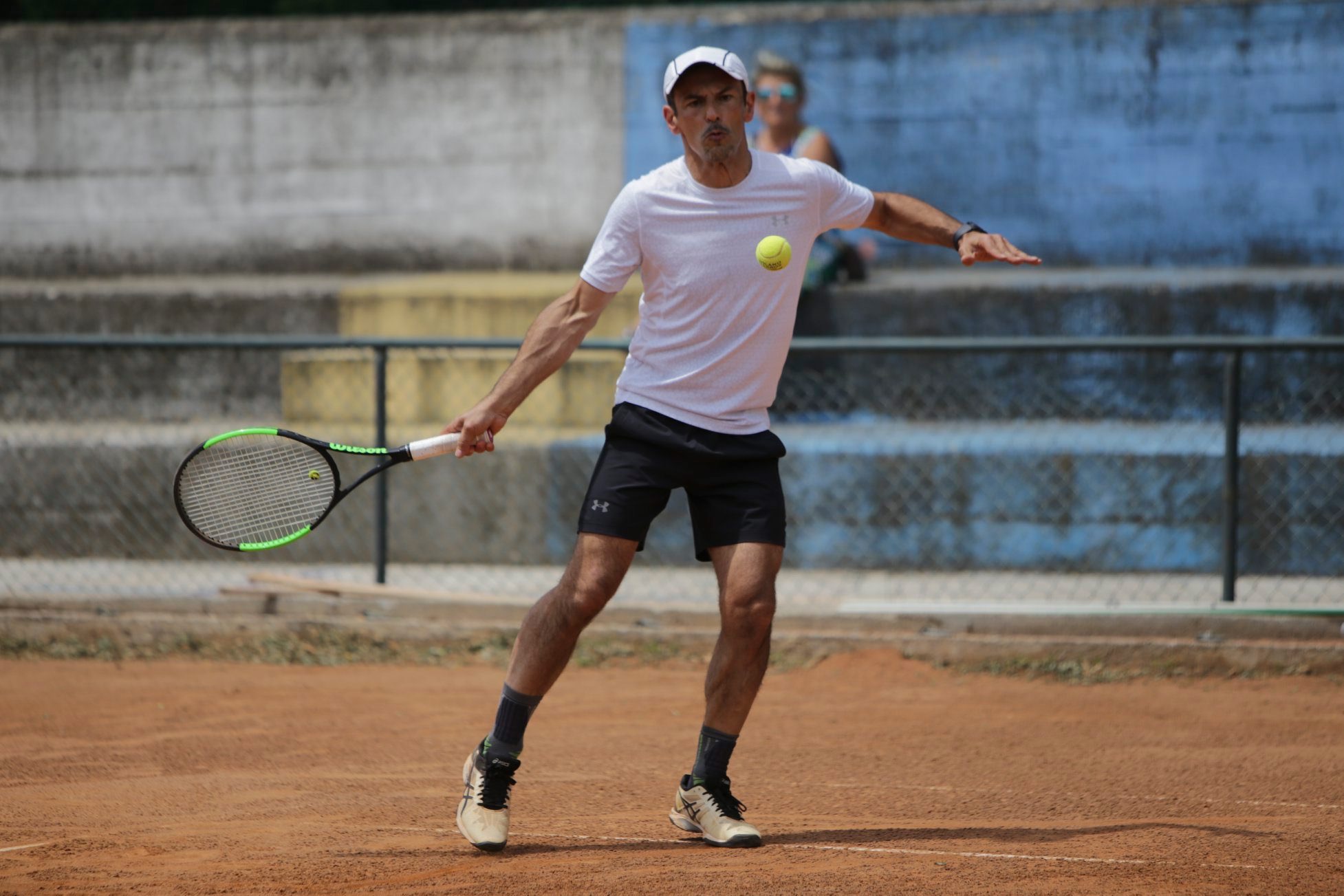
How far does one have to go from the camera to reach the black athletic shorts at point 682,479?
438 cm

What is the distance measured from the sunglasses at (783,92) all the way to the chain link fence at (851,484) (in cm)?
164

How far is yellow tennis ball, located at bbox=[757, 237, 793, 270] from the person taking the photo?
431 cm

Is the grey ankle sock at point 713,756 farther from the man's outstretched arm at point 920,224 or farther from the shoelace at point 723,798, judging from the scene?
the man's outstretched arm at point 920,224

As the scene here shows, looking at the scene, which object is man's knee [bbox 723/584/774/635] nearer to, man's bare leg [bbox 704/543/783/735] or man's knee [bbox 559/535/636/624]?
man's bare leg [bbox 704/543/783/735]

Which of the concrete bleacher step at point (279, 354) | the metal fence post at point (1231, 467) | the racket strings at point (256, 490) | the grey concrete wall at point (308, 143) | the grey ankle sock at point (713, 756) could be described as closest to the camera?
the grey ankle sock at point (713, 756)

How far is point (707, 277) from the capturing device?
4.31 metres

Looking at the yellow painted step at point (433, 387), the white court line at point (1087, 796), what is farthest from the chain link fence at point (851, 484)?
the white court line at point (1087, 796)

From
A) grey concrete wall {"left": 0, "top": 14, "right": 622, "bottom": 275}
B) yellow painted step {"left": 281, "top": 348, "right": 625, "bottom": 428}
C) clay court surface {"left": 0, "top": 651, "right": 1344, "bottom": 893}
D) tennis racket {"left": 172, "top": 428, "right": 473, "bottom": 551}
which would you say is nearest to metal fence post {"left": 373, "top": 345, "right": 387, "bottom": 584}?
clay court surface {"left": 0, "top": 651, "right": 1344, "bottom": 893}

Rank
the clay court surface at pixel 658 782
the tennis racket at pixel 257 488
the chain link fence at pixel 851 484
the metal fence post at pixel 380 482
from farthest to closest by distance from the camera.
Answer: the chain link fence at pixel 851 484, the metal fence post at pixel 380 482, the tennis racket at pixel 257 488, the clay court surface at pixel 658 782

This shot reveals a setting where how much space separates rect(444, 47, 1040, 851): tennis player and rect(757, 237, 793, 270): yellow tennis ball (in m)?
0.03

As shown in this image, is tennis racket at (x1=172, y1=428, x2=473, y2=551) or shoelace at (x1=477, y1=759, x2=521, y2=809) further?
tennis racket at (x1=172, y1=428, x2=473, y2=551)

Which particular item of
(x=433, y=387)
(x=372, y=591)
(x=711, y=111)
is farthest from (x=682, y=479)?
(x=433, y=387)

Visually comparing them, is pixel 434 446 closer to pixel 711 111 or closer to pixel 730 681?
pixel 730 681

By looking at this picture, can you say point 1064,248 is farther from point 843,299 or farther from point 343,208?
point 343,208
